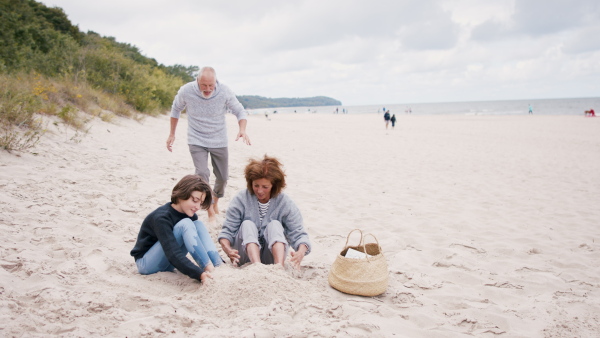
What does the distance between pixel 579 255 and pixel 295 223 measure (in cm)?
307

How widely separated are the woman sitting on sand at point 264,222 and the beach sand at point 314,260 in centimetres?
24

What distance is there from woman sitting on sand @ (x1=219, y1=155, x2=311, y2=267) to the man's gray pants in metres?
1.43

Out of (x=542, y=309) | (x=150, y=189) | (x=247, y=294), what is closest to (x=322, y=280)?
(x=247, y=294)

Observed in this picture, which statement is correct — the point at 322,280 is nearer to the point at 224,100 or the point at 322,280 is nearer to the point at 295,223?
the point at 295,223

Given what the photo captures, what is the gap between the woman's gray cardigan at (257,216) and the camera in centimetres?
348

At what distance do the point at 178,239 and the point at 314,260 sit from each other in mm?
1422

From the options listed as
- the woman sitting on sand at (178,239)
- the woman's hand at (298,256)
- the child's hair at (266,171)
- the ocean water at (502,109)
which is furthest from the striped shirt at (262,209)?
the ocean water at (502,109)

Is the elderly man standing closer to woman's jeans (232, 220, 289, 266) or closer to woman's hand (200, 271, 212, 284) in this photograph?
woman's jeans (232, 220, 289, 266)

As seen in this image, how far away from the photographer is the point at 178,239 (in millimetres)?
3051

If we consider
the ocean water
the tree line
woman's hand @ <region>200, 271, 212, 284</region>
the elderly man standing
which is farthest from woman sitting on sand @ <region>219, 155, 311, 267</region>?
the ocean water

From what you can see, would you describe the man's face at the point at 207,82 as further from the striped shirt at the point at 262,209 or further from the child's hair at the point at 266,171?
the striped shirt at the point at 262,209

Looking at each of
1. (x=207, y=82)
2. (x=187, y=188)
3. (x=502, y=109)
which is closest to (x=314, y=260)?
(x=187, y=188)

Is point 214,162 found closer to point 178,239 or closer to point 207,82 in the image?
point 207,82

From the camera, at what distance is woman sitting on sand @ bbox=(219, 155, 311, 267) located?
129 inches
